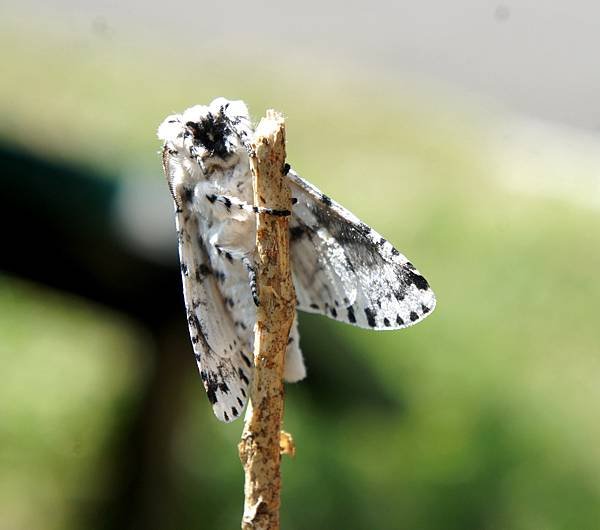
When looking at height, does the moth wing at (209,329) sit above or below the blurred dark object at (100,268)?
below

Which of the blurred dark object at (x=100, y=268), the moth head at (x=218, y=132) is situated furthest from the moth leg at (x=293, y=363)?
the blurred dark object at (x=100, y=268)

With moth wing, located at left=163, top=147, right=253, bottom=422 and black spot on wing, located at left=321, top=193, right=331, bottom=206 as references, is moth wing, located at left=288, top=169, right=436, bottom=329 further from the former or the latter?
moth wing, located at left=163, top=147, right=253, bottom=422

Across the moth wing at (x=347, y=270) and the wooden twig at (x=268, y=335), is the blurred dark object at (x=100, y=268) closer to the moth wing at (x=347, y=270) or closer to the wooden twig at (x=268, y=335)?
the moth wing at (x=347, y=270)

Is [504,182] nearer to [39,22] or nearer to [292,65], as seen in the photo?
[292,65]

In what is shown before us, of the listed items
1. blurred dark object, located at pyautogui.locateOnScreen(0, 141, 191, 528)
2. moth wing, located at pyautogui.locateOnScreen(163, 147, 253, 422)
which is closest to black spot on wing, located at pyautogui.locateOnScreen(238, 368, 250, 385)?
moth wing, located at pyautogui.locateOnScreen(163, 147, 253, 422)

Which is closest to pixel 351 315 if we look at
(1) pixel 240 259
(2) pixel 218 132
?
(1) pixel 240 259

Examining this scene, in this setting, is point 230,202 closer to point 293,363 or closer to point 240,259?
point 240,259

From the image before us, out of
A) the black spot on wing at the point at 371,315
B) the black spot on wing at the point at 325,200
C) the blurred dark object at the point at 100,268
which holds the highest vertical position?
the blurred dark object at the point at 100,268
